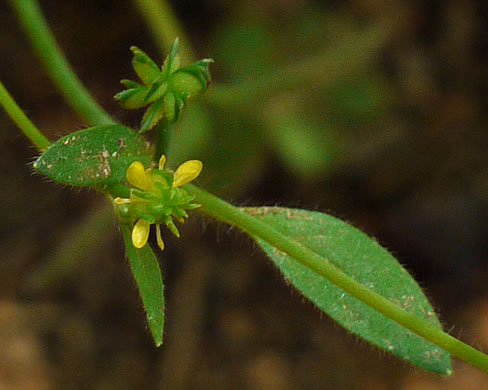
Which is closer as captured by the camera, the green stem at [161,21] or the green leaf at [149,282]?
the green leaf at [149,282]

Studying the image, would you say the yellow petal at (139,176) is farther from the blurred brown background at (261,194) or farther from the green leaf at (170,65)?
the blurred brown background at (261,194)

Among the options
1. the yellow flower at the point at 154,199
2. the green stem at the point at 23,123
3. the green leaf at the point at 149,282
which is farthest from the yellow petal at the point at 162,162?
the green stem at the point at 23,123

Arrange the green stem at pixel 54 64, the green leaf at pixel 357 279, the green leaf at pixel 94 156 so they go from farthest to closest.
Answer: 1. the green stem at pixel 54 64
2. the green leaf at pixel 357 279
3. the green leaf at pixel 94 156

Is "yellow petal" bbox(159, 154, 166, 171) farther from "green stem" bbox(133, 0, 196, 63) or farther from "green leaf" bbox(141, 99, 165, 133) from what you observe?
"green stem" bbox(133, 0, 196, 63)

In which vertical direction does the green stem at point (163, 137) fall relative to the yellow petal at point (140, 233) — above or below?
above

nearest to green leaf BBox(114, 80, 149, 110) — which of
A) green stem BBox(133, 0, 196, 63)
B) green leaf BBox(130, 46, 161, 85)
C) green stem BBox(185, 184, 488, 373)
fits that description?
green leaf BBox(130, 46, 161, 85)

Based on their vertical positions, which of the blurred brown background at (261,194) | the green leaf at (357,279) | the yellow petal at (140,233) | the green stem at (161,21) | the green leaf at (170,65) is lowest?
the blurred brown background at (261,194)

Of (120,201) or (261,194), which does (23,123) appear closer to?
(120,201)
